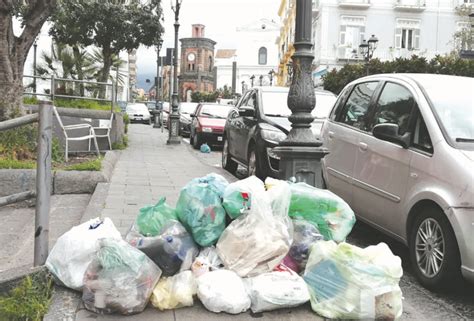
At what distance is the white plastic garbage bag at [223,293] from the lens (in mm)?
3209

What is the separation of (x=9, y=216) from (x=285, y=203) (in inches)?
156

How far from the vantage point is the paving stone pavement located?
463 cm

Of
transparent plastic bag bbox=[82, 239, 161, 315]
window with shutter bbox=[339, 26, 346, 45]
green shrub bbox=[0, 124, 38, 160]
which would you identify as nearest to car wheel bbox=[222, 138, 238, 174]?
green shrub bbox=[0, 124, 38, 160]

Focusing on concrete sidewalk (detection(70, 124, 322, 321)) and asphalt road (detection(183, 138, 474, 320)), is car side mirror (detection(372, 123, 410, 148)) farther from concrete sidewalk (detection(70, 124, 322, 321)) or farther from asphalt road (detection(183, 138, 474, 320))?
concrete sidewalk (detection(70, 124, 322, 321))

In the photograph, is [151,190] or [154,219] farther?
[151,190]

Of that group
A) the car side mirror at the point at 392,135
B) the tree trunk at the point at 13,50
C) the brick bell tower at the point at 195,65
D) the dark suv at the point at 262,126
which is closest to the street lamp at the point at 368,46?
the dark suv at the point at 262,126

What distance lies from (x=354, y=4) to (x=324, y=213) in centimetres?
4058

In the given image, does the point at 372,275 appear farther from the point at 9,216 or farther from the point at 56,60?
the point at 56,60

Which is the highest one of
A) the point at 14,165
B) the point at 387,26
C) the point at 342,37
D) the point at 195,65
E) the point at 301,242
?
the point at 195,65

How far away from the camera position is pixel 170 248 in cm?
342

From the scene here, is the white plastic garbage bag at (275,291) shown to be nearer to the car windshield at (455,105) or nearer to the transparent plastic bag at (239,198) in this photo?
the transparent plastic bag at (239,198)

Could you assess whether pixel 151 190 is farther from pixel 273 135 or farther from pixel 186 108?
pixel 186 108

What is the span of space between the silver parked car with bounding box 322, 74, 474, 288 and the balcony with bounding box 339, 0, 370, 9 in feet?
123

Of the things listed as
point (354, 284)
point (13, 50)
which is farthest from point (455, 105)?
point (13, 50)
